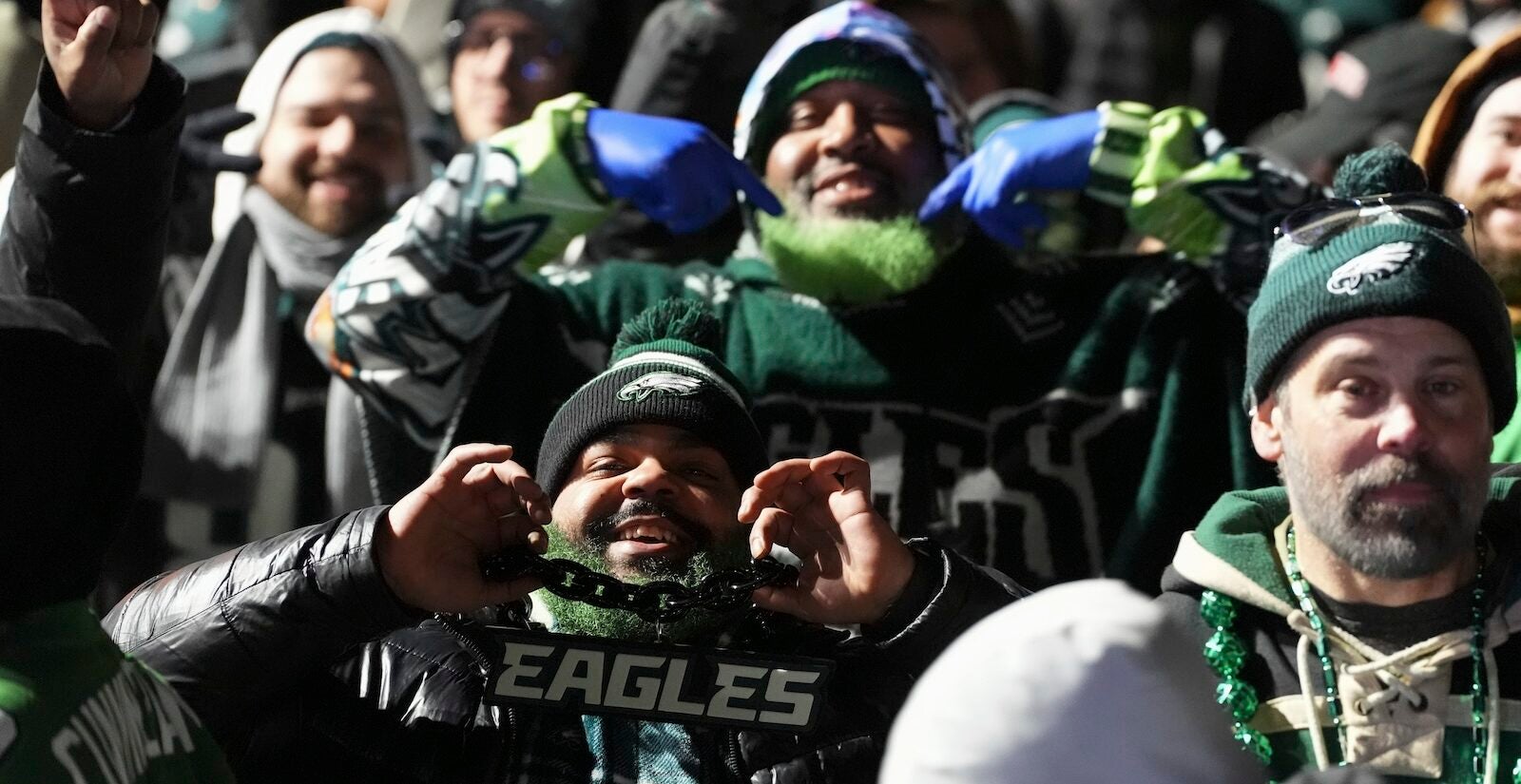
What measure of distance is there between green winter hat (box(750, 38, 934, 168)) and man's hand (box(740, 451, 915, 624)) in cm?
166

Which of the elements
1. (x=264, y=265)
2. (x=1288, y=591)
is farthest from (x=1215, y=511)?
(x=264, y=265)

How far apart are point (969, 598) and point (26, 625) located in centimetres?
123

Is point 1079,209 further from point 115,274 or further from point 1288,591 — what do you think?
point 115,274

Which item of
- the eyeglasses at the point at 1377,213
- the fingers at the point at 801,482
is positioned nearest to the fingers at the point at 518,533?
the fingers at the point at 801,482

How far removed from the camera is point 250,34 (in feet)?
19.6

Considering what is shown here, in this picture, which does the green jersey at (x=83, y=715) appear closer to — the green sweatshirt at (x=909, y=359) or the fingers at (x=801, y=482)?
the fingers at (x=801, y=482)

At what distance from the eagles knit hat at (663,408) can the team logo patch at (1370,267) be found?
35.2 inches

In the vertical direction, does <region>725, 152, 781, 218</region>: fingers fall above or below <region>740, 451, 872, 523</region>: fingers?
below

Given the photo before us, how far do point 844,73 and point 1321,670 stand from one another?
1.93m

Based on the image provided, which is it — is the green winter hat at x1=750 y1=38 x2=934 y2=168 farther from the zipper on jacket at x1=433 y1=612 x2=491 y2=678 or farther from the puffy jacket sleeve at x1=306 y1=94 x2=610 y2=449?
the zipper on jacket at x1=433 y1=612 x2=491 y2=678

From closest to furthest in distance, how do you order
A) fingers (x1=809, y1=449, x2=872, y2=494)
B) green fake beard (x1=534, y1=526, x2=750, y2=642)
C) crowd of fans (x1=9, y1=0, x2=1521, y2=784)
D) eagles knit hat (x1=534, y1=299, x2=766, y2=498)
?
crowd of fans (x1=9, y1=0, x2=1521, y2=784)
fingers (x1=809, y1=449, x2=872, y2=494)
green fake beard (x1=534, y1=526, x2=750, y2=642)
eagles knit hat (x1=534, y1=299, x2=766, y2=498)

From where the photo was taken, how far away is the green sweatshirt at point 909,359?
4.16 m

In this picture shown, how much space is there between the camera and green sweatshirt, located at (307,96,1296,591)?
13.6ft

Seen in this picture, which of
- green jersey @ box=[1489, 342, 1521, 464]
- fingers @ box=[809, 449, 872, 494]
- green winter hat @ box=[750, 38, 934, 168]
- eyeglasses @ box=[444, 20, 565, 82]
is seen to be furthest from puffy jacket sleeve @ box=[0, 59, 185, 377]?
eyeglasses @ box=[444, 20, 565, 82]
